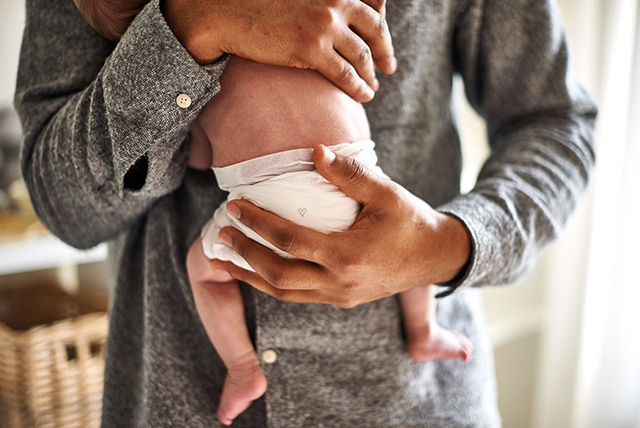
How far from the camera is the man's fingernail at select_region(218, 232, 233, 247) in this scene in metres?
0.69

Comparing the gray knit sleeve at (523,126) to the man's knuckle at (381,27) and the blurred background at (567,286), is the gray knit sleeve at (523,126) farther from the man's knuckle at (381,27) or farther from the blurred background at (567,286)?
the blurred background at (567,286)

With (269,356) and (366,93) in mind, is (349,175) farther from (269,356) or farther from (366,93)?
(269,356)

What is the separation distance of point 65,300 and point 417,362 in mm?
1438

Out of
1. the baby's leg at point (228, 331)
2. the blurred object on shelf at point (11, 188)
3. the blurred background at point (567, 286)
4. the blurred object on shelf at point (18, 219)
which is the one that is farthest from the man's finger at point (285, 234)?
the blurred object on shelf at point (11, 188)

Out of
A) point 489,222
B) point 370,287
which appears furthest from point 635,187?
point 370,287

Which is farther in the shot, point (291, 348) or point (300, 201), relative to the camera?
point (291, 348)

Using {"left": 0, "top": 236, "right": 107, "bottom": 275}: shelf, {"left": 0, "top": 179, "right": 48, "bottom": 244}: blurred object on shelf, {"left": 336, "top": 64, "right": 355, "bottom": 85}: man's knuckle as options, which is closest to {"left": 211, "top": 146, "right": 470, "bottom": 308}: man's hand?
{"left": 336, "top": 64, "right": 355, "bottom": 85}: man's knuckle

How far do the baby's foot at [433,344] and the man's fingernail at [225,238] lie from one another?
13.4 inches

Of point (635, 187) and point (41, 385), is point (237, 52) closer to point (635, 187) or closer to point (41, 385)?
point (41, 385)

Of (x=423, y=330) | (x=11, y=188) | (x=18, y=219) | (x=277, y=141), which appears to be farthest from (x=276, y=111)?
(x=11, y=188)

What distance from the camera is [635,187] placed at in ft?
5.13

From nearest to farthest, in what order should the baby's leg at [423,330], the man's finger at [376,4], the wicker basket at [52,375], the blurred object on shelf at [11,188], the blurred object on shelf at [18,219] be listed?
the man's finger at [376,4] → the baby's leg at [423,330] → the wicker basket at [52,375] → the blurred object on shelf at [18,219] → the blurred object on shelf at [11,188]

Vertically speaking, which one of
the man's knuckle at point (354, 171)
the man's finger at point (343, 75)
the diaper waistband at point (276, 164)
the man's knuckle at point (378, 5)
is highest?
the man's knuckle at point (378, 5)

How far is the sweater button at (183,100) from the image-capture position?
0.63 metres
